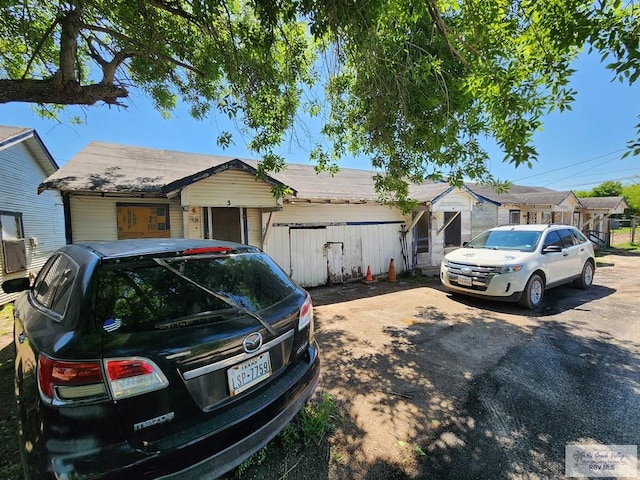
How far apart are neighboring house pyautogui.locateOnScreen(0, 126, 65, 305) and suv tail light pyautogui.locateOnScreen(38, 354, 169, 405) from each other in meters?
9.78

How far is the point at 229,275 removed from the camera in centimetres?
216

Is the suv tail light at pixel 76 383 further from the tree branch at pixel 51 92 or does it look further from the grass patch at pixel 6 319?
the grass patch at pixel 6 319

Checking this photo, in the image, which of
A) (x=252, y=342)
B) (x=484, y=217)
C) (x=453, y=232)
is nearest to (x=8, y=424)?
(x=252, y=342)

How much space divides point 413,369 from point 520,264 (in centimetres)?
396

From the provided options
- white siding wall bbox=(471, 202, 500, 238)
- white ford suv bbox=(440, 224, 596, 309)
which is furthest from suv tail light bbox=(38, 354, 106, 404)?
white siding wall bbox=(471, 202, 500, 238)

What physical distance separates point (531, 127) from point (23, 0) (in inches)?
338

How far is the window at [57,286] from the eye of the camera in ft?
5.95

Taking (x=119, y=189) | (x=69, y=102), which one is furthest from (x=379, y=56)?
(x=119, y=189)

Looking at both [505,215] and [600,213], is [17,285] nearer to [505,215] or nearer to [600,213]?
[505,215]

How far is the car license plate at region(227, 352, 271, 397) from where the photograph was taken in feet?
5.86

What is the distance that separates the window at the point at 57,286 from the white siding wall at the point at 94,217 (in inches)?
158

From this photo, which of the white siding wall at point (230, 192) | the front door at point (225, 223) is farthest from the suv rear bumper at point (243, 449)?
the front door at point (225, 223)

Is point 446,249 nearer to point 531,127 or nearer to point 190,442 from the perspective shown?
point 531,127
